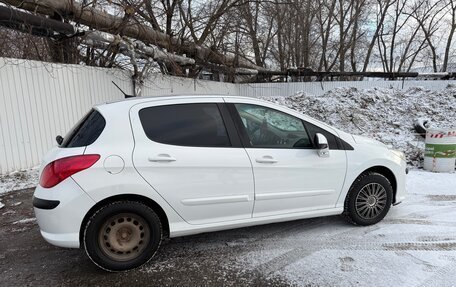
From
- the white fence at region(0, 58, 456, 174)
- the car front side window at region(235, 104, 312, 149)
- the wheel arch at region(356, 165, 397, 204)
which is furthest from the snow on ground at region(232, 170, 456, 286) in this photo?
the white fence at region(0, 58, 456, 174)

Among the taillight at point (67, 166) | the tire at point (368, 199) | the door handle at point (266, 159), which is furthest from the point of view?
the tire at point (368, 199)

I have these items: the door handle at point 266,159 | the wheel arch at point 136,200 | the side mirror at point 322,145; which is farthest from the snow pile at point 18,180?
the side mirror at point 322,145

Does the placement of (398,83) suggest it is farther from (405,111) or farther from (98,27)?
(98,27)

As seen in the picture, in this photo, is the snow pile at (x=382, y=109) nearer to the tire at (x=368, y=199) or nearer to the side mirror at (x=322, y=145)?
the tire at (x=368, y=199)

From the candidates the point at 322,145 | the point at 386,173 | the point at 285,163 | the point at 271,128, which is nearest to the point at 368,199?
the point at 386,173

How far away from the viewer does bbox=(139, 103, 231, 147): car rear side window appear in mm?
3431

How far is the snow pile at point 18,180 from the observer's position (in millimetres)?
6512

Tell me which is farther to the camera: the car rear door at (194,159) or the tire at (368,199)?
the tire at (368,199)

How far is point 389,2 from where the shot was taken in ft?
93.9

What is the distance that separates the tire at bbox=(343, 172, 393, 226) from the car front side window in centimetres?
90

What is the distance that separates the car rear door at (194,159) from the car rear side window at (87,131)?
1.06ft

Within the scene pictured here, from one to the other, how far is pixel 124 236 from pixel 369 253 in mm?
2538

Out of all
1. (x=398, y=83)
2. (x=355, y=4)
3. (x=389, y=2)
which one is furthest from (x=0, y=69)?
(x=389, y=2)

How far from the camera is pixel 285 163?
3777 mm
